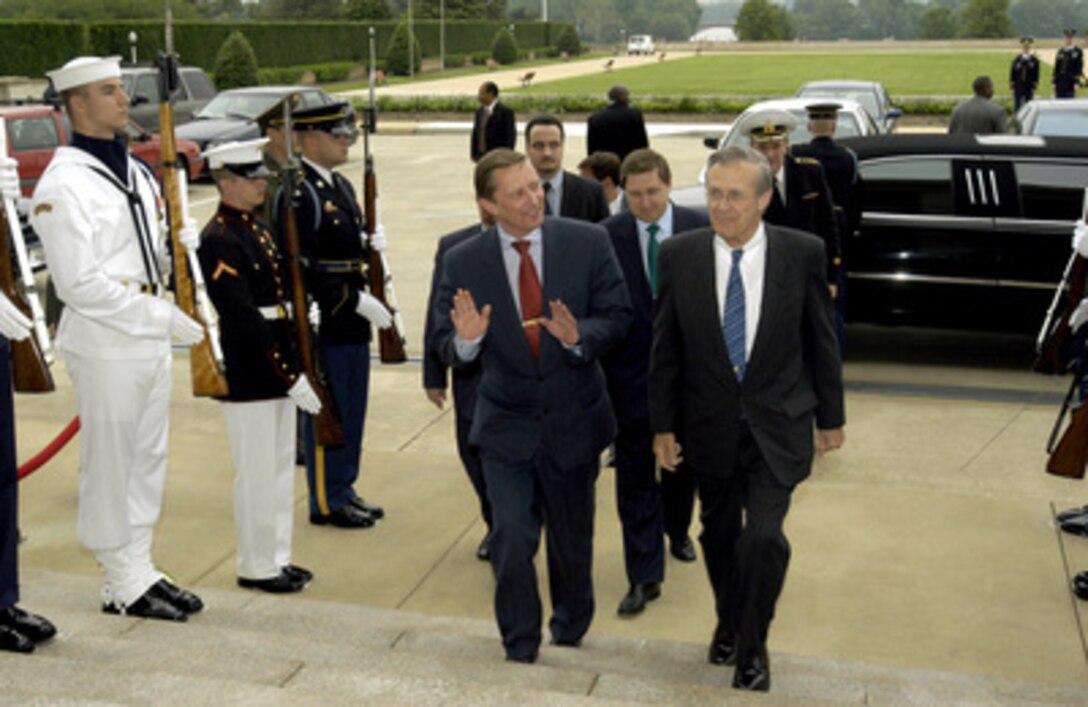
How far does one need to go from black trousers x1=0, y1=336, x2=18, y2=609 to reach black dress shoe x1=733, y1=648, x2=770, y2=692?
2.58m

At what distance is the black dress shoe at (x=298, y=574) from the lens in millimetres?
5844

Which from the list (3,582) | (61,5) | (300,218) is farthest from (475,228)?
(61,5)

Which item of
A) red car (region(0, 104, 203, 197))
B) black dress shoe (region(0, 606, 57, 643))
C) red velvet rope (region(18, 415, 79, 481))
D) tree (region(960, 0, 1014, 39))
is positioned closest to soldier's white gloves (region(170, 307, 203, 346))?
black dress shoe (region(0, 606, 57, 643))

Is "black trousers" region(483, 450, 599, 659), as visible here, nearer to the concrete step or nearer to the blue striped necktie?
the concrete step

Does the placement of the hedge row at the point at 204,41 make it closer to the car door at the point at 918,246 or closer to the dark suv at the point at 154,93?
the dark suv at the point at 154,93

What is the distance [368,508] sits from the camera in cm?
680

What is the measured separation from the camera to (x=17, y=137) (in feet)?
50.2

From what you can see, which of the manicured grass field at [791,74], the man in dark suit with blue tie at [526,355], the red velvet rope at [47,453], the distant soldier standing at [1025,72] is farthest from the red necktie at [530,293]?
the manicured grass field at [791,74]

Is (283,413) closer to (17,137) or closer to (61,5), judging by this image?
(17,137)

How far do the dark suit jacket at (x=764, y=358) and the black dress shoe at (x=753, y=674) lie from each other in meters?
0.62

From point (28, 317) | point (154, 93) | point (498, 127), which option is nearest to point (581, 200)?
point (28, 317)

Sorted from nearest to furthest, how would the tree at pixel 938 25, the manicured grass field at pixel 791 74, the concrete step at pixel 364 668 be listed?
the concrete step at pixel 364 668 < the manicured grass field at pixel 791 74 < the tree at pixel 938 25

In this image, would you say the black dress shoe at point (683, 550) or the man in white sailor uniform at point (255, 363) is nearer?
the man in white sailor uniform at point (255, 363)

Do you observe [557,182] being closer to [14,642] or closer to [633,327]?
[633,327]
